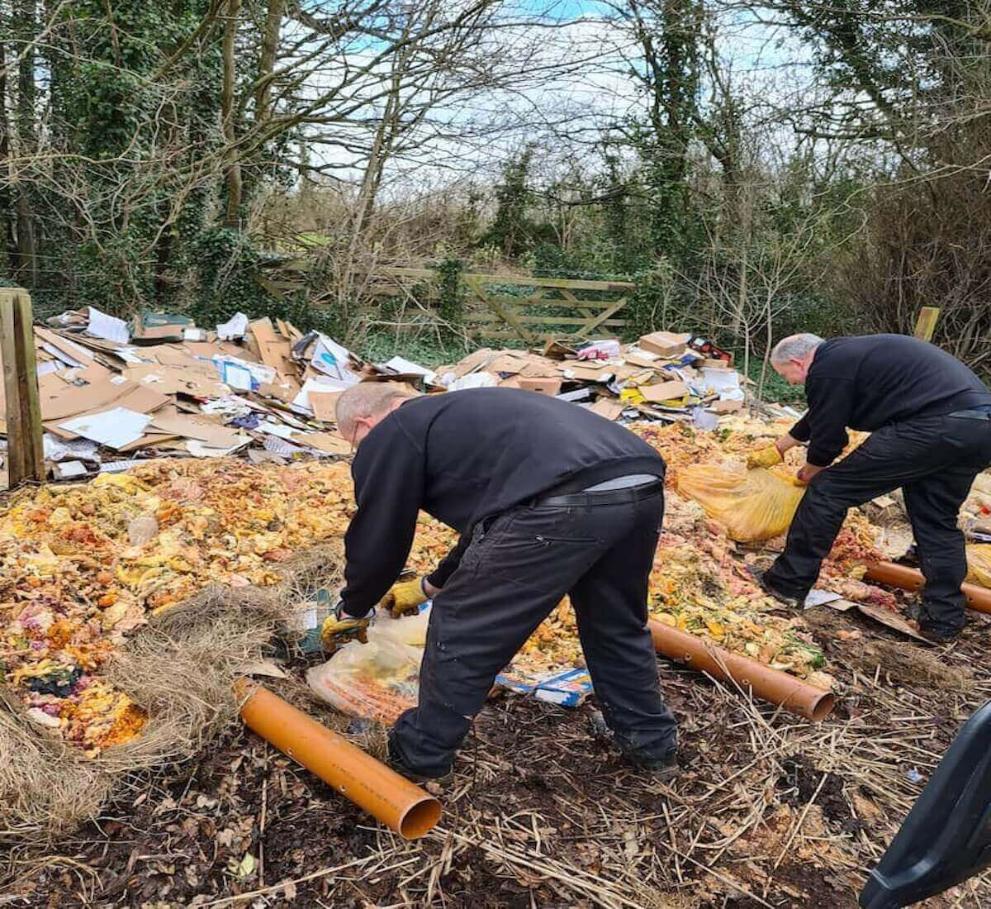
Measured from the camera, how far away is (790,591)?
426 centimetres

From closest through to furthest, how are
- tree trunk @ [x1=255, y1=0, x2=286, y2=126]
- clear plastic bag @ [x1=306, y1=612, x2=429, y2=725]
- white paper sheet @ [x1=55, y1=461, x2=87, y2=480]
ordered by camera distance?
clear plastic bag @ [x1=306, y1=612, x2=429, y2=725] < white paper sheet @ [x1=55, y1=461, x2=87, y2=480] < tree trunk @ [x1=255, y1=0, x2=286, y2=126]

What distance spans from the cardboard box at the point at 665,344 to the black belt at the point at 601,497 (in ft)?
29.0

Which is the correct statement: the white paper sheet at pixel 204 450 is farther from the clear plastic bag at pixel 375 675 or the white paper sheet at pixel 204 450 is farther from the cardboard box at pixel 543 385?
the cardboard box at pixel 543 385

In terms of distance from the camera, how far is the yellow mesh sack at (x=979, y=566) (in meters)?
4.55

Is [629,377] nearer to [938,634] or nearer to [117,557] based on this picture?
[938,634]

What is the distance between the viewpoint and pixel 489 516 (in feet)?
7.66

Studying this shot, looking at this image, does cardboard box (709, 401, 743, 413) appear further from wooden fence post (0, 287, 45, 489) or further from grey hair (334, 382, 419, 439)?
grey hair (334, 382, 419, 439)

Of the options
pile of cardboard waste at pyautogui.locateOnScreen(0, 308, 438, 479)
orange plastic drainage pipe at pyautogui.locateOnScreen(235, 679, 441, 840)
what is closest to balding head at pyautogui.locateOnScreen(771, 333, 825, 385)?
orange plastic drainage pipe at pyautogui.locateOnScreen(235, 679, 441, 840)

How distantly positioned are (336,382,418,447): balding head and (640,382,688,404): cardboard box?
734 centimetres

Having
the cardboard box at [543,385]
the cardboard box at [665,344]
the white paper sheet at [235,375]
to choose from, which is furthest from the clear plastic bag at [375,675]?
the cardboard box at [665,344]

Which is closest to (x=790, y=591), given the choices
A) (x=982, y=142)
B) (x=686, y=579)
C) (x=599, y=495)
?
(x=686, y=579)

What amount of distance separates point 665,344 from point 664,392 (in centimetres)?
155

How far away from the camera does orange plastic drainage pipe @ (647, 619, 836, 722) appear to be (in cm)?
303

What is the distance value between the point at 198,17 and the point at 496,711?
11737 mm
